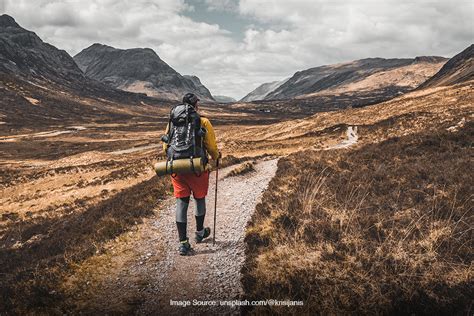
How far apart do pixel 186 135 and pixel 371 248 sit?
4.32 m

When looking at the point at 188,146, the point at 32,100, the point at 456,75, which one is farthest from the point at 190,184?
the point at 32,100

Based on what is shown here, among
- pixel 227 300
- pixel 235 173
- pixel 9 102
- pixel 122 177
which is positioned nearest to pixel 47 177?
pixel 122 177

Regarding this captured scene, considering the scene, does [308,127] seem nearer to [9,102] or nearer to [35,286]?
[35,286]

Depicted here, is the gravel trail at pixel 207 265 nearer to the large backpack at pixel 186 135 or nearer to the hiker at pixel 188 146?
the hiker at pixel 188 146

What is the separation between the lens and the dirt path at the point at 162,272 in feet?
19.5

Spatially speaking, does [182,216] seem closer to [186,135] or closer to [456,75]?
[186,135]

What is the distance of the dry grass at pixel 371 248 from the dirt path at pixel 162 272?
0.50 metres

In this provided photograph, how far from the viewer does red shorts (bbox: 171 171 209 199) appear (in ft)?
24.8

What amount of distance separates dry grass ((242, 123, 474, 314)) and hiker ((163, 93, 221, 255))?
5.39 feet

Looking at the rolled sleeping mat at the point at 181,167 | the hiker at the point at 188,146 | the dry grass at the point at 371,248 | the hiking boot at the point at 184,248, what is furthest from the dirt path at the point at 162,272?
the rolled sleeping mat at the point at 181,167

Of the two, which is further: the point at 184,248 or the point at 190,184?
the point at 184,248

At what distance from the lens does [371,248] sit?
6.36 m

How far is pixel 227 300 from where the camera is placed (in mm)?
5824

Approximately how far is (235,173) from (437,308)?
1303cm
